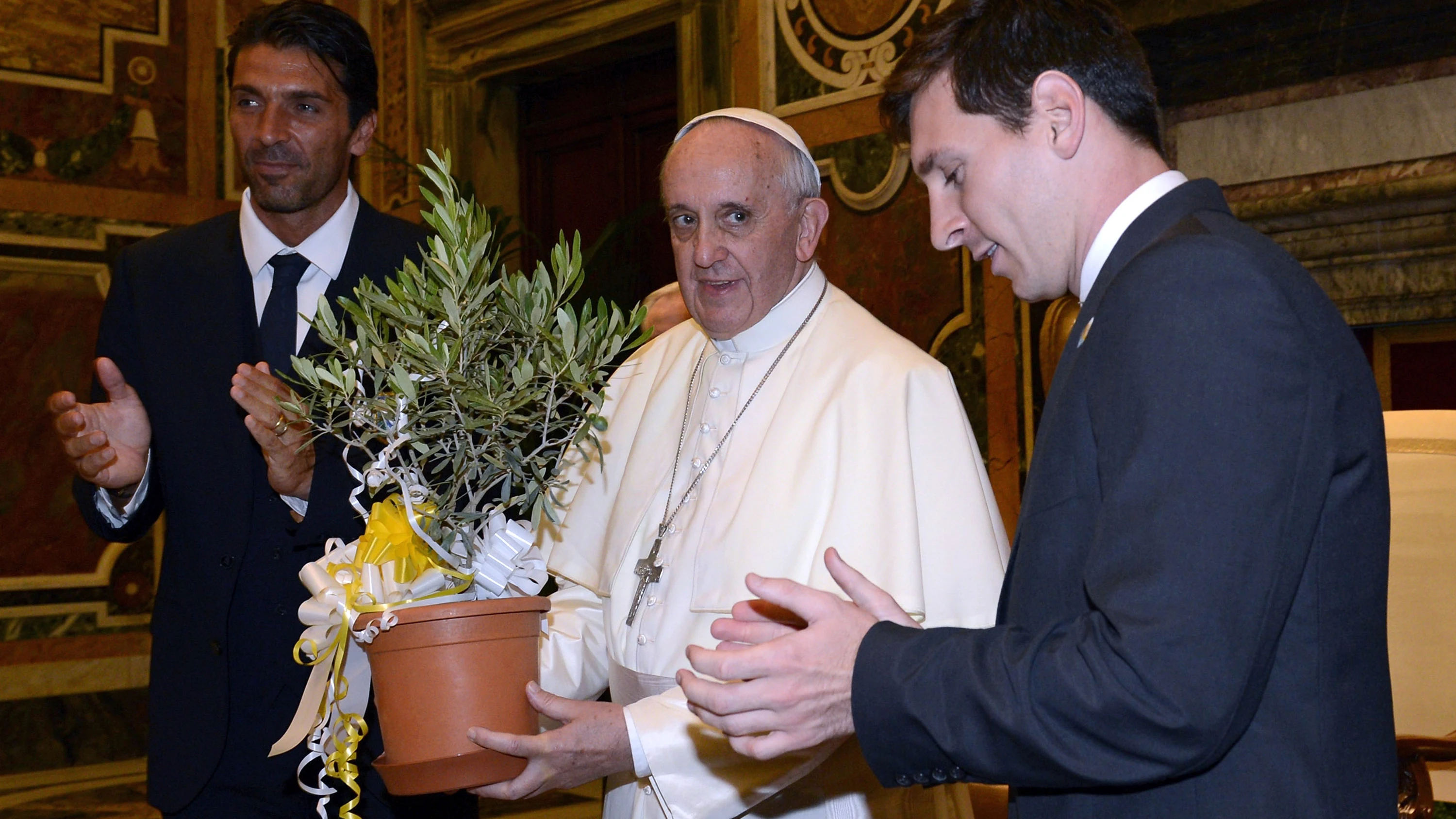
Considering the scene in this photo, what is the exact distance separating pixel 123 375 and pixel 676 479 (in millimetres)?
1066

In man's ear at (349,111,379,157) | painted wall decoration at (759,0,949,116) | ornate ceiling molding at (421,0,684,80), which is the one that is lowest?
man's ear at (349,111,379,157)

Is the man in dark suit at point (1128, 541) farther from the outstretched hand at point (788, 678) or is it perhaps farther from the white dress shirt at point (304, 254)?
the white dress shirt at point (304, 254)

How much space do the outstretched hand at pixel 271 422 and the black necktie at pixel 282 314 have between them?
0.33m

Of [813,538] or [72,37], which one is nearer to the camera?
[813,538]

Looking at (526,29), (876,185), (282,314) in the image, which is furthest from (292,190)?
(526,29)

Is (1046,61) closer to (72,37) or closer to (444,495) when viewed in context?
(444,495)

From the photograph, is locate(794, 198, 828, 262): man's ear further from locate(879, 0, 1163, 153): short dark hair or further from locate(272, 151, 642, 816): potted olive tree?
locate(879, 0, 1163, 153): short dark hair

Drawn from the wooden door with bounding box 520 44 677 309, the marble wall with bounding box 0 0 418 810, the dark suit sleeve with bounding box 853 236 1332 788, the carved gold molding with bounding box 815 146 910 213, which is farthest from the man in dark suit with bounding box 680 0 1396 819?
the marble wall with bounding box 0 0 418 810

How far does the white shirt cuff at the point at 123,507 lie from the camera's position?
96.8 inches

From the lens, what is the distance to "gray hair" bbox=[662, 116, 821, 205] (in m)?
2.36

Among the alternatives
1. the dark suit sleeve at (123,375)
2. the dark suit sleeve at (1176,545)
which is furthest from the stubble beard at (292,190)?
the dark suit sleeve at (1176,545)

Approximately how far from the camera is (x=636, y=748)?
196 cm

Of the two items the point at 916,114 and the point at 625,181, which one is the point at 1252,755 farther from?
the point at 625,181

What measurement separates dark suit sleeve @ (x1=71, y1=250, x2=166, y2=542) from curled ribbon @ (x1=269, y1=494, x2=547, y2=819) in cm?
87
